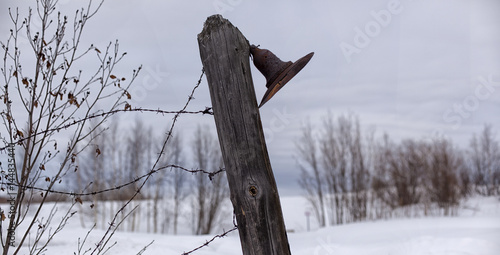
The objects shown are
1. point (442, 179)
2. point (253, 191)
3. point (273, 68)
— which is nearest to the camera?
point (253, 191)

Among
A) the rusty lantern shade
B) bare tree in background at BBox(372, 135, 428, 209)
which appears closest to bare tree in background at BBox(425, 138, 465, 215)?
bare tree in background at BBox(372, 135, 428, 209)

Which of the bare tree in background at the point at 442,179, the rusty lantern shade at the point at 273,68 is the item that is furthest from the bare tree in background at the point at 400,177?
the rusty lantern shade at the point at 273,68

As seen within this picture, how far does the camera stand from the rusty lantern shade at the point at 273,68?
83.6 inches

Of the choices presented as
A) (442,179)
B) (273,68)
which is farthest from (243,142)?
(442,179)

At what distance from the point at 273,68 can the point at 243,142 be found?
1.51 feet

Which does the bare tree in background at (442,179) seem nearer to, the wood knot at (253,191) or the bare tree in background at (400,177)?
the bare tree in background at (400,177)

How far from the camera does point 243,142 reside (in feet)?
6.56

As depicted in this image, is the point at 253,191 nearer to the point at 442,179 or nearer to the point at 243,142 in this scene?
the point at 243,142

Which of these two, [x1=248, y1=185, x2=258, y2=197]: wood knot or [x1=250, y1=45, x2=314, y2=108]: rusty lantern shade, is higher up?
[x1=250, y1=45, x2=314, y2=108]: rusty lantern shade

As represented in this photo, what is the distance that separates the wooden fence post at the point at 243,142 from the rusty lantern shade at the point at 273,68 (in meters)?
0.09

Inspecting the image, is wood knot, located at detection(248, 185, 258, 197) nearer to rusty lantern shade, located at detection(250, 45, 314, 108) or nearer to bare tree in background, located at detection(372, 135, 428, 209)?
rusty lantern shade, located at detection(250, 45, 314, 108)

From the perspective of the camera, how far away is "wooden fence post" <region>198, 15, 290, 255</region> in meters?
1.98

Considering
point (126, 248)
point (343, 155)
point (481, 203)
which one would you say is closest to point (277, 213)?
point (126, 248)

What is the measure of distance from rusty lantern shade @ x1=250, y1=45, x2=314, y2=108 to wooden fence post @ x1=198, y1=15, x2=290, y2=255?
0.09 metres
